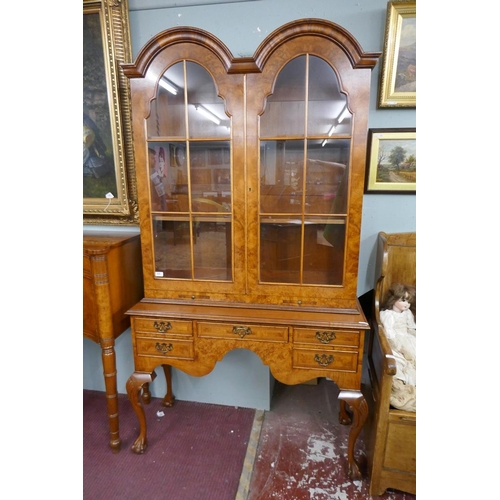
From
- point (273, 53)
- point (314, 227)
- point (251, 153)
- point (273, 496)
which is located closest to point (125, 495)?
point (273, 496)

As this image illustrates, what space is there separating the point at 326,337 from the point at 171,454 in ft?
3.41

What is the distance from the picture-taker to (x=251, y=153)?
125 centimetres

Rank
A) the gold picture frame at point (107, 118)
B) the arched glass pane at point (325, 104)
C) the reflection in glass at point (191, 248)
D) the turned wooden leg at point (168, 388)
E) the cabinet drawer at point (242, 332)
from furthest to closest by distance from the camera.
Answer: the turned wooden leg at point (168, 388) → the gold picture frame at point (107, 118) → the reflection in glass at point (191, 248) → the cabinet drawer at point (242, 332) → the arched glass pane at point (325, 104)

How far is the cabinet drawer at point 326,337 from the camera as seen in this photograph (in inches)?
48.4

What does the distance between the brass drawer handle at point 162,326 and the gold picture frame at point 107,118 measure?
26.1 inches

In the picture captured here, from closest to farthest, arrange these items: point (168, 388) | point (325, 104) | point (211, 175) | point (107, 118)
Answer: point (325, 104), point (211, 175), point (107, 118), point (168, 388)

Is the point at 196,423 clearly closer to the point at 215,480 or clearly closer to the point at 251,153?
the point at 215,480

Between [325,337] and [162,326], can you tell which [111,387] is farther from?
[325,337]

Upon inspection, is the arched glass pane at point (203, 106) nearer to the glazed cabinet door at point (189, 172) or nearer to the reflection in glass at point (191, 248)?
the glazed cabinet door at point (189, 172)

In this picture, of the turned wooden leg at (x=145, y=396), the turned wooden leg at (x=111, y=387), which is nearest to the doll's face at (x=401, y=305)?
the turned wooden leg at (x=111, y=387)

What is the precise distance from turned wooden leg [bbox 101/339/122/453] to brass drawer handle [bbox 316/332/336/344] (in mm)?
962

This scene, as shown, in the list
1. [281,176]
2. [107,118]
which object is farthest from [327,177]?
[107,118]

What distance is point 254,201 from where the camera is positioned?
128 centimetres
